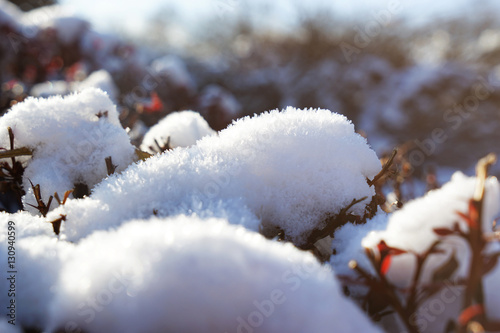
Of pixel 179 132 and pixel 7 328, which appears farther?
pixel 179 132

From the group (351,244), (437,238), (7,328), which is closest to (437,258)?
(437,238)

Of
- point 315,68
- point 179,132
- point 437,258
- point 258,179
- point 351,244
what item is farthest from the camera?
point 315,68

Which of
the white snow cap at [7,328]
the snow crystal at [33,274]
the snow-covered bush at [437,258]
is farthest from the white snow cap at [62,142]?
the snow-covered bush at [437,258]

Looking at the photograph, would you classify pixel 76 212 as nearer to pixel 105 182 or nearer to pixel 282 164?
pixel 105 182

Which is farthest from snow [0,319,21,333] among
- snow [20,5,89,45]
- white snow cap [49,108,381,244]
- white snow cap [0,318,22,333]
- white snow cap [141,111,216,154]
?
snow [20,5,89,45]

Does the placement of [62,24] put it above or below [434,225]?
above

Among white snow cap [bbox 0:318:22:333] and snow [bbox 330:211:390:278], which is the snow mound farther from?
snow [bbox 330:211:390:278]

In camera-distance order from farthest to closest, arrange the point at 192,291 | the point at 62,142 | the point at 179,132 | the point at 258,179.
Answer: the point at 179,132 < the point at 62,142 < the point at 258,179 < the point at 192,291

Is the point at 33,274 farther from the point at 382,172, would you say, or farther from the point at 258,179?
the point at 382,172
